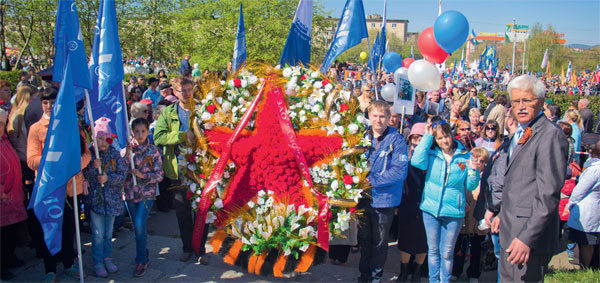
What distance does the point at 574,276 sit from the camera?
14.0 ft

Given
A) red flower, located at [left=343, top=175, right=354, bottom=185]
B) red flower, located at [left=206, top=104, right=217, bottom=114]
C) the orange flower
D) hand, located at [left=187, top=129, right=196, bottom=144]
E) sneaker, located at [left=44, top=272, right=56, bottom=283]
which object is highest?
red flower, located at [left=206, top=104, right=217, bottom=114]

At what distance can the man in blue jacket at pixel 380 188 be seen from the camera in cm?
409

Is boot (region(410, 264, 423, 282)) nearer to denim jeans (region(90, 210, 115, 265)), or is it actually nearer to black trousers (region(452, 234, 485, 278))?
black trousers (region(452, 234, 485, 278))

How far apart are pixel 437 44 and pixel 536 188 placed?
5091 millimetres

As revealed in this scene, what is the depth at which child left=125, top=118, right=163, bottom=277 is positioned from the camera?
4.39 m

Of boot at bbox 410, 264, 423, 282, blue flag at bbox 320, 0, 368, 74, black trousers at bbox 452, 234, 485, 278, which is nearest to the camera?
boot at bbox 410, 264, 423, 282

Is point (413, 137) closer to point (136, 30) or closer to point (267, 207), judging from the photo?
point (267, 207)

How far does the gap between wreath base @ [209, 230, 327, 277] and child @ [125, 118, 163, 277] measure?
86 cm

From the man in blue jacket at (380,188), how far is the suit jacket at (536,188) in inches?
45.5

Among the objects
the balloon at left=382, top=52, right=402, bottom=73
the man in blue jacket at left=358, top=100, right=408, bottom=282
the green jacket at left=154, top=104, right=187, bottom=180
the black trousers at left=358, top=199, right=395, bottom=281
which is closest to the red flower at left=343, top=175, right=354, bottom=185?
the man in blue jacket at left=358, top=100, right=408, bottom=282

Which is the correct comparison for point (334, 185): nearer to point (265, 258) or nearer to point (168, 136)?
point (265, 258)

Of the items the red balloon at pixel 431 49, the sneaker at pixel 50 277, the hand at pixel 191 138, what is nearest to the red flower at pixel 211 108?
the hand at pixel 191 138

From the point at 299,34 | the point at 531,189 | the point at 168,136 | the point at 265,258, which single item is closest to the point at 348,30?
the point at 299,34

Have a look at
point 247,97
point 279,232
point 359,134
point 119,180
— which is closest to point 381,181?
point 359,134
